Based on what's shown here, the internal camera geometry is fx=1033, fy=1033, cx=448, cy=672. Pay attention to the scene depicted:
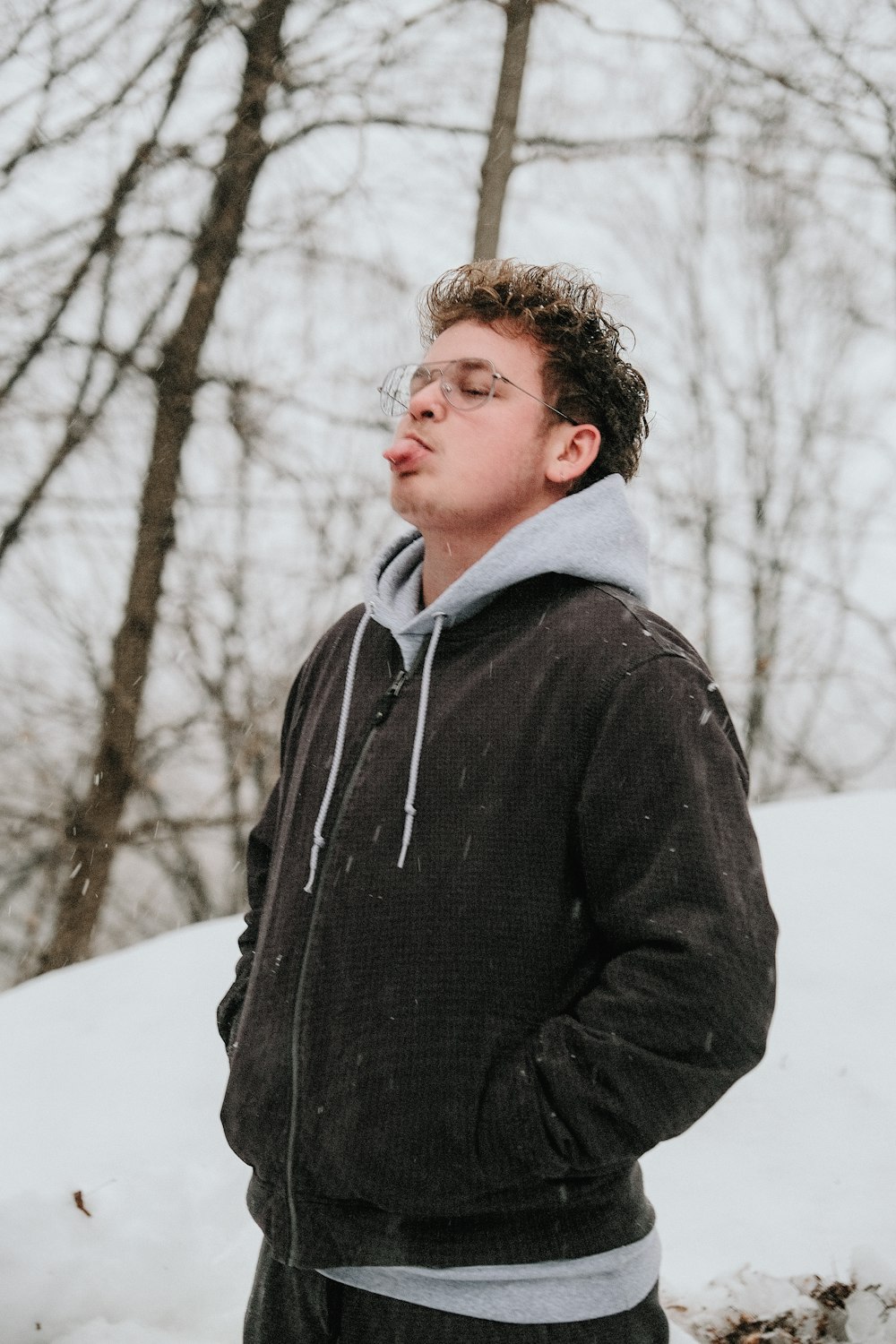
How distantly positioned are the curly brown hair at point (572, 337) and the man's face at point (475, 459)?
0.21 feet

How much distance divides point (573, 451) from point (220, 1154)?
2276 mm

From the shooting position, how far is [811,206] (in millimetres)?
12117

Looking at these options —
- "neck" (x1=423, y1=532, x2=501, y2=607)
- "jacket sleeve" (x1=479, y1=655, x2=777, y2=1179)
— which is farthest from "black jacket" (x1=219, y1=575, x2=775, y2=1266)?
"neck" (x1=423, y1=532, x2=501, y2=607)

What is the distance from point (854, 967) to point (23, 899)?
6.79m

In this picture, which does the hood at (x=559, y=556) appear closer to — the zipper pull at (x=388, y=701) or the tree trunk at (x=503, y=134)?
the zipper pull at (x=388, y=701)

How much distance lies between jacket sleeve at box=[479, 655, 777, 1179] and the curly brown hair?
61 cm

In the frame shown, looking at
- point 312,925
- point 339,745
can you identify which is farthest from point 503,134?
point 312,925

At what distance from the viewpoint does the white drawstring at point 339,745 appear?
1513 millimetres

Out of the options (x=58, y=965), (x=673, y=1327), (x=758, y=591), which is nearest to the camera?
(x=673, y=1327)

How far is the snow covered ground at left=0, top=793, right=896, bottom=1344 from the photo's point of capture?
96.2 inches

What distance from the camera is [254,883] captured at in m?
1.94

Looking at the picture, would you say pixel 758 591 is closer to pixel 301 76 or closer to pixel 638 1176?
pixel 301 76

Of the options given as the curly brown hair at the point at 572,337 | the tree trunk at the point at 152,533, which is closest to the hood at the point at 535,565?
the curly brown hair at the point at 572,337

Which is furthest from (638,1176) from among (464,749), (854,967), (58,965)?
(58,965)
